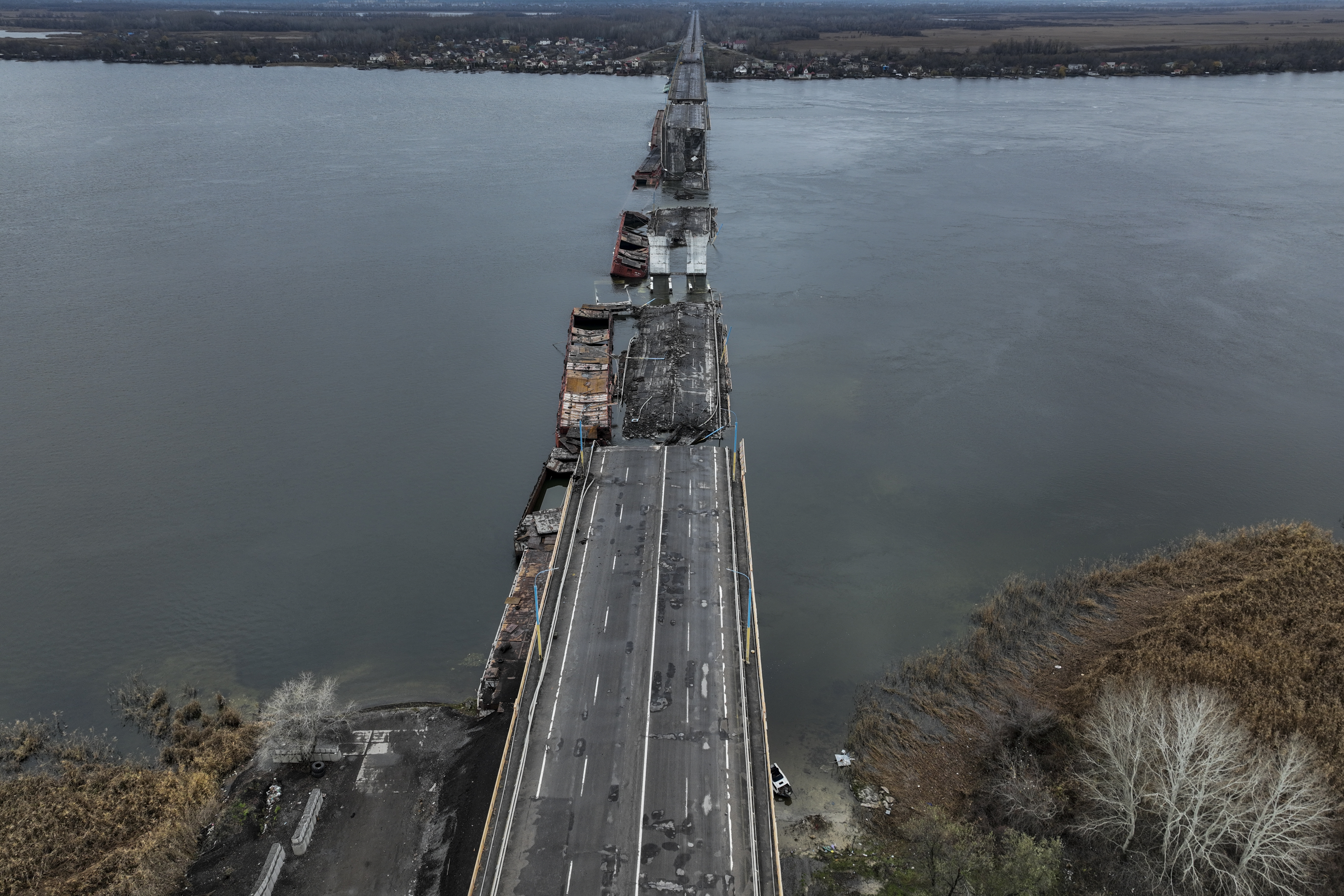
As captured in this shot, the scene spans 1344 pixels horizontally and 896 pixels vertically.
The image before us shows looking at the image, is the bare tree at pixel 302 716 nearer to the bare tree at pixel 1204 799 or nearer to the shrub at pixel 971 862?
the shrub at pixel 971 862

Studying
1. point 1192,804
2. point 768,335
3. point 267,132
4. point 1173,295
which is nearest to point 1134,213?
point 1173,295

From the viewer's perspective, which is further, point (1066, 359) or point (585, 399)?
point (1066, 359)

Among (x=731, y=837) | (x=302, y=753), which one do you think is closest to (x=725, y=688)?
(x=731, y=837)

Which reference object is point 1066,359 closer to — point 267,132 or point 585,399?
point 585,399

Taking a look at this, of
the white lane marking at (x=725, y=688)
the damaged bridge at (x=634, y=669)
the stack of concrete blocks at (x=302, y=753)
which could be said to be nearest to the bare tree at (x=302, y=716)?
the stack of concrete blocks at (x=302, y=753)

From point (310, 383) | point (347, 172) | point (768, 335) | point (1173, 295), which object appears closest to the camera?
point (310, 383)

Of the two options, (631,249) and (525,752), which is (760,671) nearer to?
(525,752)
